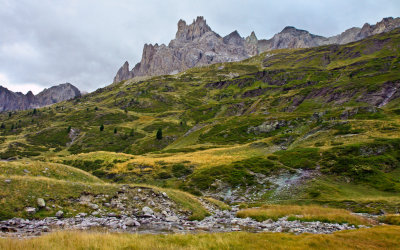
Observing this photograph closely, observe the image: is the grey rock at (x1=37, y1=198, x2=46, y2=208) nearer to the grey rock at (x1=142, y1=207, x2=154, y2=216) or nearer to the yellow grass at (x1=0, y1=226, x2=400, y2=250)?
the grey rock at (x1=142, y1=207, x2=154, y2=216)

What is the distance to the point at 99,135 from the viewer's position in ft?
489

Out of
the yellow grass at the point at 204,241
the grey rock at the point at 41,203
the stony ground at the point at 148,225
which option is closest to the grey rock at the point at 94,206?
the stony ground at the point at 148,225

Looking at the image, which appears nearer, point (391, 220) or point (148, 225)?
point (148, 225)

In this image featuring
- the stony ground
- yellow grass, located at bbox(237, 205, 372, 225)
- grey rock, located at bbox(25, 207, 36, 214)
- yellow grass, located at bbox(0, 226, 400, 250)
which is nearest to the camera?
yellow grass, located at bbox(0, 226, 400, 250)

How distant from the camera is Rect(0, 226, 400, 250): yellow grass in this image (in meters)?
9.14

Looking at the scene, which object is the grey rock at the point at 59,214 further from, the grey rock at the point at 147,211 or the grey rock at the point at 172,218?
the grey rock at the point at 172,218

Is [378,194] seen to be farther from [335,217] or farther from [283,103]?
[283,103]

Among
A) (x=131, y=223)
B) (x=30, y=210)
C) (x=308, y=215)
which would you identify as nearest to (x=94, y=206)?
(x=131, y=223)

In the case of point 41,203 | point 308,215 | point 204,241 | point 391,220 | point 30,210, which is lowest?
point 391,220

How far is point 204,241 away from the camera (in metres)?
11.6

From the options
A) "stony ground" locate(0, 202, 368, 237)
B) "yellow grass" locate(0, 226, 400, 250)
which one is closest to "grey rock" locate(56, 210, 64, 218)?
"stony ground" locate(0, 202, 368, 237)

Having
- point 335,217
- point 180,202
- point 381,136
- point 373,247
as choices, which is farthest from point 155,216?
point 381,136

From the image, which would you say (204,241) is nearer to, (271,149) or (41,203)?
(41,203)

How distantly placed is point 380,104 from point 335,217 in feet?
398
